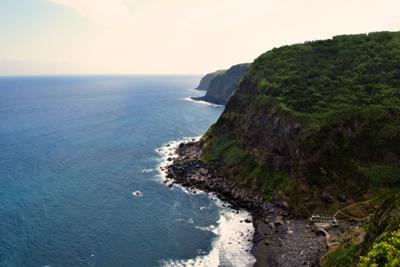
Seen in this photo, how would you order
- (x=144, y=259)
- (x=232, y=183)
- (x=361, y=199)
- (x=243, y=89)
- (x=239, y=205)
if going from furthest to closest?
1. (x=243, y=89)
2. (x=232, y=183)
3. (x=239, y=205)
4. (x=361, y=199)
5. (x=144, y=259)

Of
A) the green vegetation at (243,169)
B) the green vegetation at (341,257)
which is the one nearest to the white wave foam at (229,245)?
the green vegetation at (243,169)

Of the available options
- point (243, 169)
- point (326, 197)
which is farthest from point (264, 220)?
point (243, 169)

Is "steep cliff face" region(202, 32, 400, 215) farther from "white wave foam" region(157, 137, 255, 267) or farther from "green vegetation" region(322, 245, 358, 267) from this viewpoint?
"green vegetation" region(322, 245, 358, 267)

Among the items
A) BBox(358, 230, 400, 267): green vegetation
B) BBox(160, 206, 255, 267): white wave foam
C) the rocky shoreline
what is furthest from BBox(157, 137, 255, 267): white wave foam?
BBox(358, 230, 400, 267): green vegetation

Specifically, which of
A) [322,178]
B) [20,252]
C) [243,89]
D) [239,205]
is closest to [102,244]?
[20,252]

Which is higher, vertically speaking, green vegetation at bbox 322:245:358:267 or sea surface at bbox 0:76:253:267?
green vegetation at bbox 322:245:358:267

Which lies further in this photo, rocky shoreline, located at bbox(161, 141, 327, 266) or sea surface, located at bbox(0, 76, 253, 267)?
sea surface, located at bbox(0, 76, 253, 267)

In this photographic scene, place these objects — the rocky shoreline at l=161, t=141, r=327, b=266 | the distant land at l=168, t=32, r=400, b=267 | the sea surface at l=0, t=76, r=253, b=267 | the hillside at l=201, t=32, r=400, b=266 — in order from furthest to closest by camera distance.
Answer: the hillside at l=201, t=32, r=400, b=266
the distant land at l=168, t=32, r=400, b=267
the sea surface at l=0, t=76, r=253, b=267
the rocky shoreline at l=161, t=141, r=327, b=266

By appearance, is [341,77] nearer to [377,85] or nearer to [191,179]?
[377,85]
